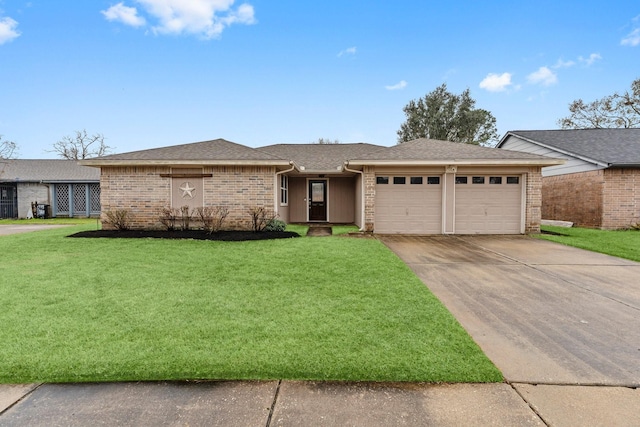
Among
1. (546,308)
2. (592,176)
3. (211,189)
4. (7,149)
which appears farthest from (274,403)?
(7,149)

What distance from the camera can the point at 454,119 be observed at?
33219 millimetres

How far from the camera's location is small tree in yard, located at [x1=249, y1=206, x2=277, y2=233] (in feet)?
36.2

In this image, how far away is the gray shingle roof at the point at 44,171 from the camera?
67.8ft

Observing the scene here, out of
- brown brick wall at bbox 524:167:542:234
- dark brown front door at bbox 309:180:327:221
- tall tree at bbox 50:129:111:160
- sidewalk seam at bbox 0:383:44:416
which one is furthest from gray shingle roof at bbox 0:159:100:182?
brown brick wall at bbox 524:167:542:234

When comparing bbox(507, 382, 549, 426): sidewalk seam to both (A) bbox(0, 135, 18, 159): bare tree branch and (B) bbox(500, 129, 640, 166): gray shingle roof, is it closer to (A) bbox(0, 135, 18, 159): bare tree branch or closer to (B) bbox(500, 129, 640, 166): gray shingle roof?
(B) bbox(500, 129, 640, 166): gray shingle roof

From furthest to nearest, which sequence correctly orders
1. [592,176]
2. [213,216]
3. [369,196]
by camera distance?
[592,176] → [369,196] → [213,216]

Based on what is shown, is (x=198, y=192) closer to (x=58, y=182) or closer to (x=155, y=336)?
(x=155, y=336)

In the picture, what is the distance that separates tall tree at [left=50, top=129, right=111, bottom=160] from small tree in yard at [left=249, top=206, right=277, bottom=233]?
3134cm

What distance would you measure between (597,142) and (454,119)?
19214 millimetres

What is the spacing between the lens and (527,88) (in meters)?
20.2

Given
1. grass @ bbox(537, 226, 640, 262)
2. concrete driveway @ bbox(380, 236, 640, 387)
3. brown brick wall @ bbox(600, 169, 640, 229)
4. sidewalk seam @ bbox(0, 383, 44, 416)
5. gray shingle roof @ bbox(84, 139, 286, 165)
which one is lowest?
sidewalk seam @ bbox(0, 383, 44, 416)

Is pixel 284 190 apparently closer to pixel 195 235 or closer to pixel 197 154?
pixel 197 154

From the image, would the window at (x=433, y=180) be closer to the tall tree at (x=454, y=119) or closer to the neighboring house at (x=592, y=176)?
the neighboring house at (x=592, y=176)

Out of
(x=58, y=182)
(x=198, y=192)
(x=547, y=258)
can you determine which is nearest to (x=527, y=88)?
(x=547, y=258)
